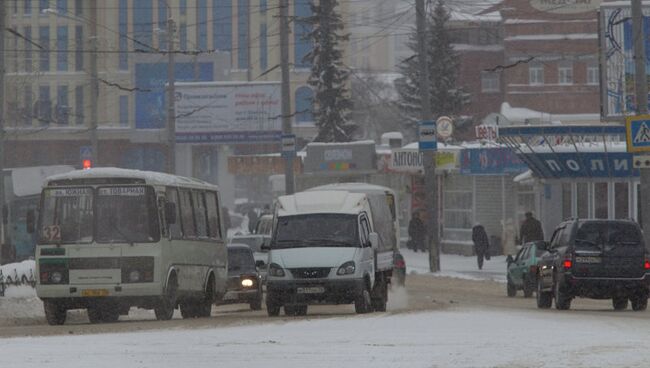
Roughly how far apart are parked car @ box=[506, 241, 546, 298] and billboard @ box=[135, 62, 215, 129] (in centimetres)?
4217

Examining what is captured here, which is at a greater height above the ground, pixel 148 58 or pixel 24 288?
pixel 148 58

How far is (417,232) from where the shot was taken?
206 ft

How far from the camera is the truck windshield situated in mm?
27141

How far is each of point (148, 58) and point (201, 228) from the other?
6095 cm

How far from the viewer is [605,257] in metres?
27.8

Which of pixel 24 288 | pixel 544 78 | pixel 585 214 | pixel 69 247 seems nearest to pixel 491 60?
pixel 544 78

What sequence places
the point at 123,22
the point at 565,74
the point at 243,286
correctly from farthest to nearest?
the point at 123,22 → the point at 565,74 → the point at 243,286

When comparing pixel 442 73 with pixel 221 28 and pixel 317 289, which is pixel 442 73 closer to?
pixel 221 28

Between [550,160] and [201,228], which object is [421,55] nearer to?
[550,160]

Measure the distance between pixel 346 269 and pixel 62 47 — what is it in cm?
8536

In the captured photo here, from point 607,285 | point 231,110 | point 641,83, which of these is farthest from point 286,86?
point 231,110

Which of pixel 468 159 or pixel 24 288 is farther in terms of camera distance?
pixel 468 159

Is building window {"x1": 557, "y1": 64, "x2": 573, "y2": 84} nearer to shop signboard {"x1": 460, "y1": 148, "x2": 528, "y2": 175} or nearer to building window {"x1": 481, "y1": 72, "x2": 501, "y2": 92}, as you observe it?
building window {"x1": 481, "y1": 72, "x2": 501, "y2": 92}

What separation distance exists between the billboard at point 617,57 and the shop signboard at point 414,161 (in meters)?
18.5
